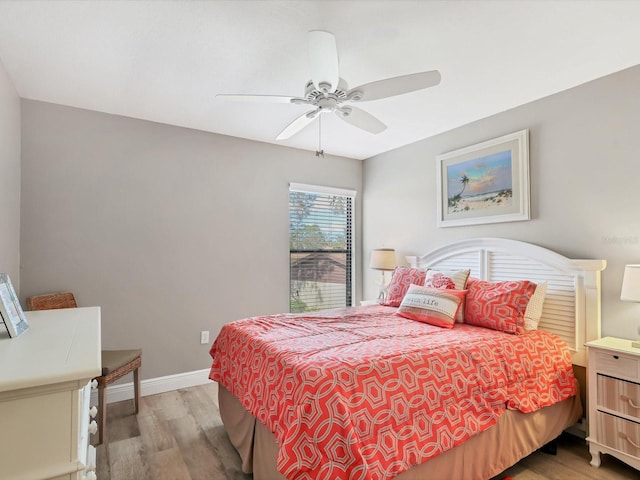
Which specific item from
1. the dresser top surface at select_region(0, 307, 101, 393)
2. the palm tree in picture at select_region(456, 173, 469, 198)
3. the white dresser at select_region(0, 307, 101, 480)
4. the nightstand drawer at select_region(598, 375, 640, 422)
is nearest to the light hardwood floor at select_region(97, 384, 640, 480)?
the nightstand drawer at select_region(598, 375, 640, 422)

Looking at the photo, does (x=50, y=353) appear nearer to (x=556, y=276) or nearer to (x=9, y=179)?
(x=9, y=179)

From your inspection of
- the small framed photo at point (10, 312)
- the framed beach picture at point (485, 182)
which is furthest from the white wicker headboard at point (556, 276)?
the small framed photo at point (10, 312)

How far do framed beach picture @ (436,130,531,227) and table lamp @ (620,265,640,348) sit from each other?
90cm

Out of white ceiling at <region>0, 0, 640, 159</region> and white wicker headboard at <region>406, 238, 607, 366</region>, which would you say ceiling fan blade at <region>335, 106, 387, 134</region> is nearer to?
white ceiling at <region>0, 0, 640, 159</region>

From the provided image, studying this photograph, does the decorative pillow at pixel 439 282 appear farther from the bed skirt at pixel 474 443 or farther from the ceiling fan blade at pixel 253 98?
the ceiling fan blade at pixel 253 98

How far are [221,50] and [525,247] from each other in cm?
269

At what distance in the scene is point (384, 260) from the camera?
396 centimetres

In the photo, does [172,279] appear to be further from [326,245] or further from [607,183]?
[607,183]

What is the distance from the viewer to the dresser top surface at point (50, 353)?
0.88m

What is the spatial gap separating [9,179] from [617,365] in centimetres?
422

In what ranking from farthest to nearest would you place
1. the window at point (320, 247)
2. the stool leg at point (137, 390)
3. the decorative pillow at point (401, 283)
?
the window at point (320, 247), the decorative pillow at point (401, 283), the stool leg at point (137, 390)

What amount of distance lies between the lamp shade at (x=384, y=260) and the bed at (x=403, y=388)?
110 centimetres

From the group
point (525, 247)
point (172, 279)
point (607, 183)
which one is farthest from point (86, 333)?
point (607, 183)

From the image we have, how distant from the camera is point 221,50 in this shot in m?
2.17
